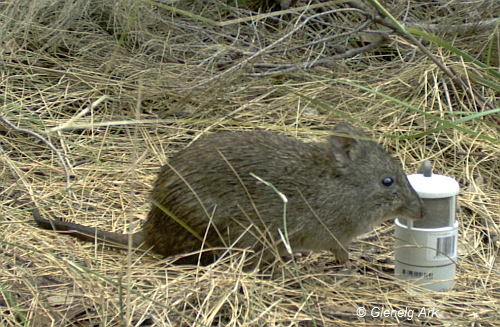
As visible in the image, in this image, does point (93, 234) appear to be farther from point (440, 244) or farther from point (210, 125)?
point (440, 244)

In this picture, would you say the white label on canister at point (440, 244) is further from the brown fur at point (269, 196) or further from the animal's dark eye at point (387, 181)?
the animal's dark eye at point (387, 181)

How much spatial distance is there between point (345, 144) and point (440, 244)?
601 millimetres

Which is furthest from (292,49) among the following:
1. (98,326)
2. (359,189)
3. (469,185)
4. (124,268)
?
(98,326)

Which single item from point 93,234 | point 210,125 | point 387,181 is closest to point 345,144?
point 387,181

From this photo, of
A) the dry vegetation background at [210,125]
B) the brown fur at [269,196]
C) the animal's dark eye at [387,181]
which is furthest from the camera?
the animal's dark eye at [387,181]

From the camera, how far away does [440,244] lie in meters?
3.40

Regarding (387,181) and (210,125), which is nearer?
(387,181)

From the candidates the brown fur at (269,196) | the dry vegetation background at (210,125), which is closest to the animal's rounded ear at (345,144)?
the brown fur at (269,196)

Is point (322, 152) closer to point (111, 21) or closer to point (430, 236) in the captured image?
point (430, 236)

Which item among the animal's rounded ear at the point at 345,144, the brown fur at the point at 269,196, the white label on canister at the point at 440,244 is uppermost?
the animal's rounded ear at the point at 345,144

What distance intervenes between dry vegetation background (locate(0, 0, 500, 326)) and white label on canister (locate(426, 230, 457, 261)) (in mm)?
176

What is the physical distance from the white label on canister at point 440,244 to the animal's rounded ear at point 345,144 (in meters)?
0.49

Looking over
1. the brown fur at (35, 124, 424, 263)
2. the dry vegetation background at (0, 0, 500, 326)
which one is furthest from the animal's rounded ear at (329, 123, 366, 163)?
the dry vegetation background at (0, 0, 500, 326)

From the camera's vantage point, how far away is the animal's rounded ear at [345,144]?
3.46 metres
